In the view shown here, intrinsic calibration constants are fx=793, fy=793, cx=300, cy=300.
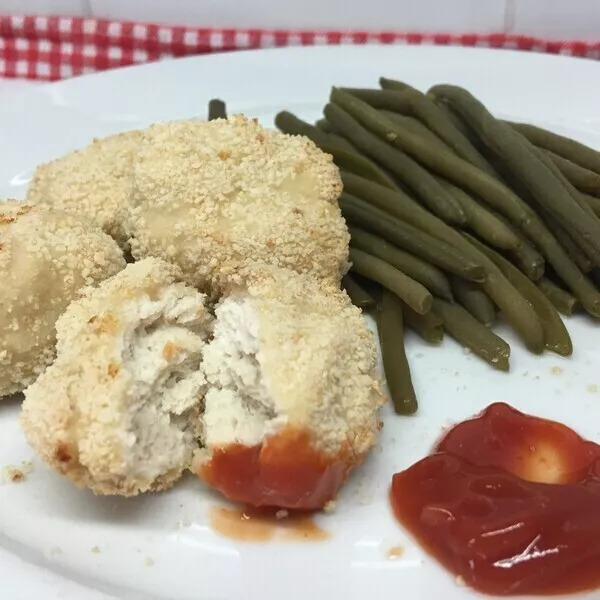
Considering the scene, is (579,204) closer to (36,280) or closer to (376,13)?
(36,280)

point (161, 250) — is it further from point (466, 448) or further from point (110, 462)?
point (466, 448)

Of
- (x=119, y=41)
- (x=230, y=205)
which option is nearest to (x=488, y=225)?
(x=230, y=205)

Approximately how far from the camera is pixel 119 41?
409cm

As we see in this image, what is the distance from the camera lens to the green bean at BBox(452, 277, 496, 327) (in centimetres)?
244

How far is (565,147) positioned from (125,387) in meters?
1.78

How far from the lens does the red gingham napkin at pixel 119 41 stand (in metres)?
4.00

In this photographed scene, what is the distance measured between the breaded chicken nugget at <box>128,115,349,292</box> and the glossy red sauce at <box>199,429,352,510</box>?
0.52 meters

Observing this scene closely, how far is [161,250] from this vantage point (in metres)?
2.23

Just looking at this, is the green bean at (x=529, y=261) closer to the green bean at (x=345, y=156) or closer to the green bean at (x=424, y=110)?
the green bean at (x=424, y=110)

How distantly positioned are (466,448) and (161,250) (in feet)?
3.24

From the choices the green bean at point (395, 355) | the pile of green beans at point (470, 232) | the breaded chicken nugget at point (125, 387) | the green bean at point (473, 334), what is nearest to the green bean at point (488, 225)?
the pile of green beans at point (470, 232)

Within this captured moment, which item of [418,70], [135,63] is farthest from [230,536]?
[135,63]

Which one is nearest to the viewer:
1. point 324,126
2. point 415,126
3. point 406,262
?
point 406,262

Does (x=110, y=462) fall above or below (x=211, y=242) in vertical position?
below
